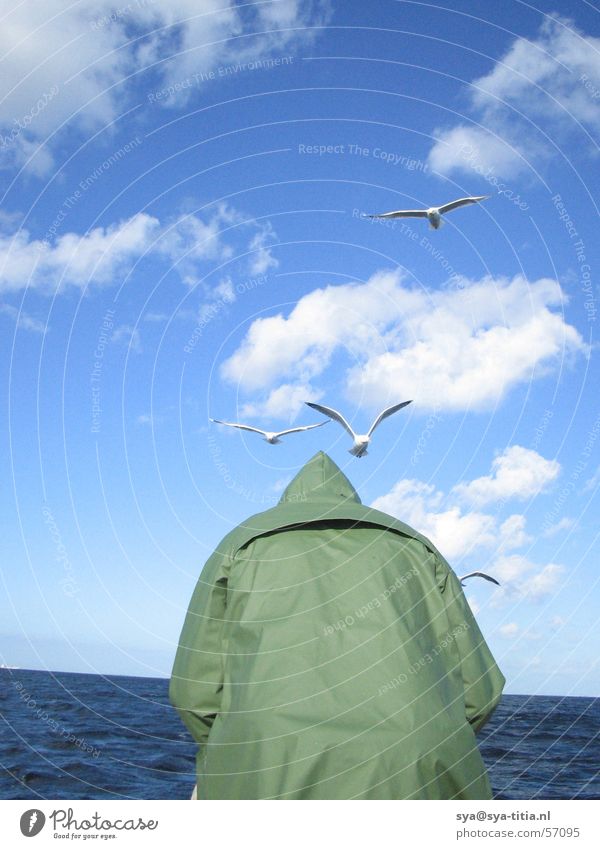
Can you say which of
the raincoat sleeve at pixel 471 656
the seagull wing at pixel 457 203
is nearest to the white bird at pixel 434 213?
the seagull wing at pixel 457 203

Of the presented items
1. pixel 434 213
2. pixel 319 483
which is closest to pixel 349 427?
pixel 434 213

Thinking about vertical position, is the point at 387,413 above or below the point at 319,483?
above

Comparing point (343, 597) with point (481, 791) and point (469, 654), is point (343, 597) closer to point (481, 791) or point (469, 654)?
point (469, 654)

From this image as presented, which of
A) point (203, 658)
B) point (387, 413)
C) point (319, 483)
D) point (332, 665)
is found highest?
point (387, 413)

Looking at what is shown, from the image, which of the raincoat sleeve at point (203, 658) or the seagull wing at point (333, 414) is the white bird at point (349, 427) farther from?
the raincoat sleeve at point (203, 658)

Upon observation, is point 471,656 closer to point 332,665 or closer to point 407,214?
point 332,665

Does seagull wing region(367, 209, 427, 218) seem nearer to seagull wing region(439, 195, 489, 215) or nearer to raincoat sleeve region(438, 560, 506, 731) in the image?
seagull wing region(439, 195, 489, 215)

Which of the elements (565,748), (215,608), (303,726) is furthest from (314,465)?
(565,748)
